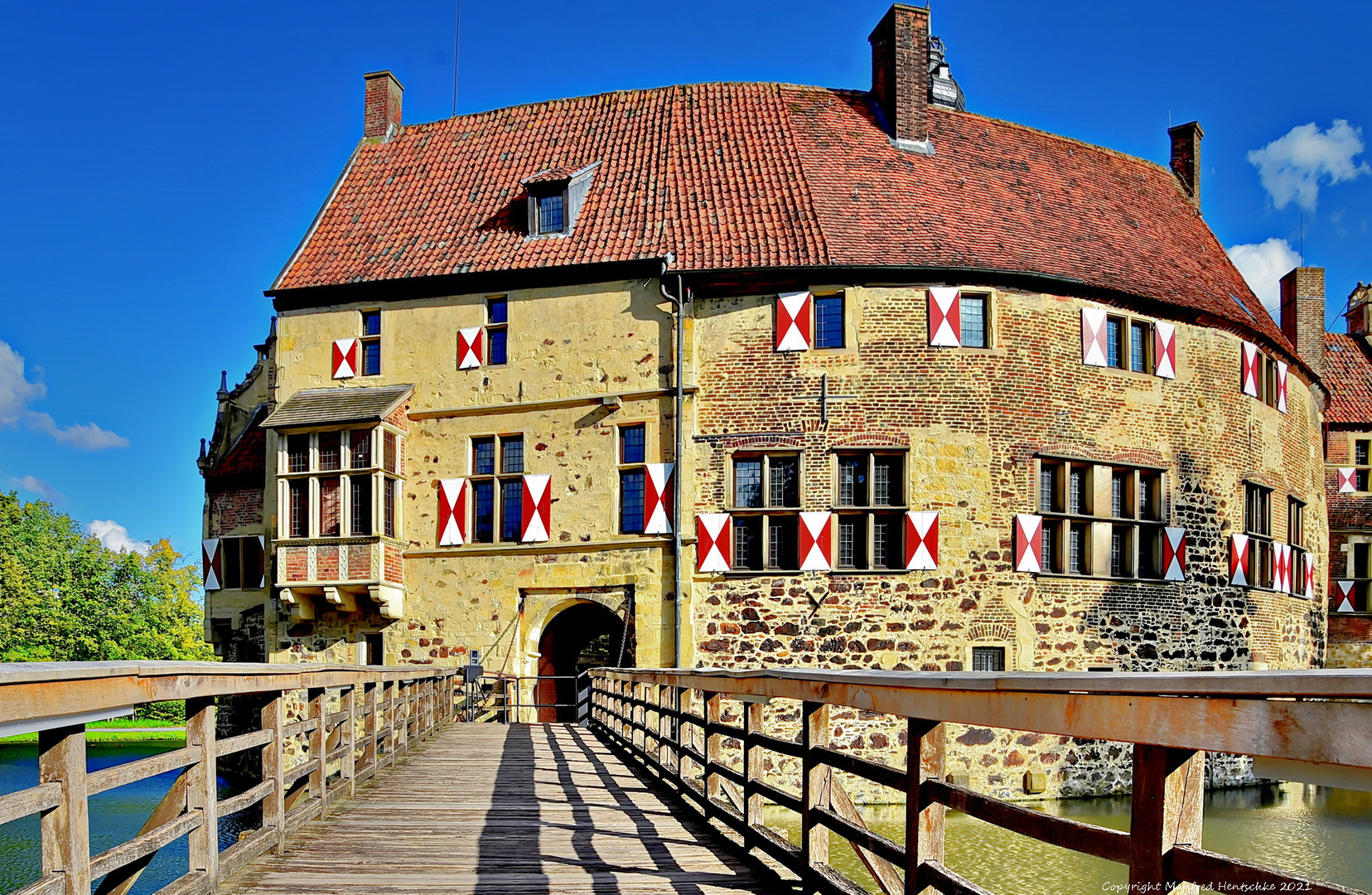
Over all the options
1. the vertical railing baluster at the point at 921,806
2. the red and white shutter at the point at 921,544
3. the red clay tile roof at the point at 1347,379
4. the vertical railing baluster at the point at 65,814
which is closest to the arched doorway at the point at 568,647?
the red and white shutter at the point at 921,544

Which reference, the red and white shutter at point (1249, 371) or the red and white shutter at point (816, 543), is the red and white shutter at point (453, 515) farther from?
the red and white shutter at point (1249, 371)

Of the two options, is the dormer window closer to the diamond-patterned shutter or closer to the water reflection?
the water reflection

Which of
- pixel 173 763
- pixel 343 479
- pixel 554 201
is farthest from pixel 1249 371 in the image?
pixel 173 763

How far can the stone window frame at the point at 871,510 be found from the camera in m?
18.8

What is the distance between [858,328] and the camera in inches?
755

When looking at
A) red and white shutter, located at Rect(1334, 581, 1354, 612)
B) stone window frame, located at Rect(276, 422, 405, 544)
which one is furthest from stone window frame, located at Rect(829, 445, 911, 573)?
red and white shutter, located at Rect(1334, 581, 1354, 612)

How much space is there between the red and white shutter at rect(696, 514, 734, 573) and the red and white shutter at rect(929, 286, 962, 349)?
4379 millimetres

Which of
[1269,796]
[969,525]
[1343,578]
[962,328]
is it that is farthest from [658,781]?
[1343,578]

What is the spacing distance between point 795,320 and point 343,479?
796cm

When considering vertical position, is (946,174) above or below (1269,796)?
above

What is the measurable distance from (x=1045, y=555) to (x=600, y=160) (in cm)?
1050

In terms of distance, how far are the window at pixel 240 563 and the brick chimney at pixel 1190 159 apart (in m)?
20.6

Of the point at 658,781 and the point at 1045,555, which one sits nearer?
the point at 658,781

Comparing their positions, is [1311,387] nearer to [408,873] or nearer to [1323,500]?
[1323,500]
